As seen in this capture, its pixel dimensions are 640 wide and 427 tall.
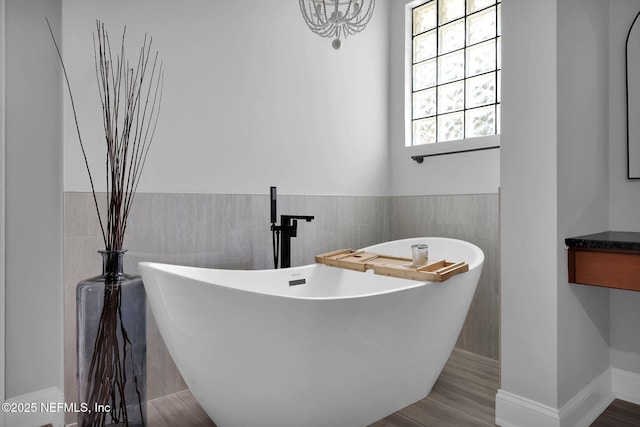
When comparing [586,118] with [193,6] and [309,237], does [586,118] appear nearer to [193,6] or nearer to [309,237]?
[309,237]

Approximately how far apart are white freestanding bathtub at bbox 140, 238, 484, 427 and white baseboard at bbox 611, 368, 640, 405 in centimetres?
103

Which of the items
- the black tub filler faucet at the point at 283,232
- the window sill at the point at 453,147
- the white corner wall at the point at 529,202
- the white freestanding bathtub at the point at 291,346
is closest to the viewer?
the white freestanding bathtub at the point at 291,346

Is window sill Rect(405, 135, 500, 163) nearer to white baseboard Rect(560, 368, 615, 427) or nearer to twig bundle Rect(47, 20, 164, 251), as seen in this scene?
white baseboard Rect(560, 368, 615, 427)

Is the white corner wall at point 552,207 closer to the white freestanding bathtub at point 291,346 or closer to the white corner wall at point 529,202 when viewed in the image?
the white corner wall at point 529,202

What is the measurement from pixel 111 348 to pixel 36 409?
48 centimetres

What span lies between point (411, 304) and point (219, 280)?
0.90 m

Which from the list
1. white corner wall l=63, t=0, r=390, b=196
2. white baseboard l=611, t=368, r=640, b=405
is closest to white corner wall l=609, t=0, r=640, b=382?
white baseboard l=611, t=368, r=640, b=405

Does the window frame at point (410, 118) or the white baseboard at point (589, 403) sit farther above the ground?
the window frame at point (410, 118)

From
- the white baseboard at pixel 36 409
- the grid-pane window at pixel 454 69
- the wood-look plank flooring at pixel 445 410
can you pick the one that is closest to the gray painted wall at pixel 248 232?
the white baseboard at pixel 36 409

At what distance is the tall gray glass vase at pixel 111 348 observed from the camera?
1.59m

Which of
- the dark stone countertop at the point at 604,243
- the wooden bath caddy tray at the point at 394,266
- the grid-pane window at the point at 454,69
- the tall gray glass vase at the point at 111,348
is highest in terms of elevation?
the grid-pane window at the point at 454,69

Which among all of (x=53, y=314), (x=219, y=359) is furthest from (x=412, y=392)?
(x=53, y=314)

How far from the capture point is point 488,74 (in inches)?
A: 107

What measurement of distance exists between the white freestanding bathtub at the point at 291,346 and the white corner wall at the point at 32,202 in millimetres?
586
